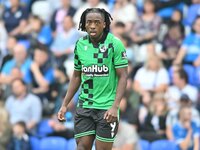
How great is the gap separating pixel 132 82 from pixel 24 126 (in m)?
2.27

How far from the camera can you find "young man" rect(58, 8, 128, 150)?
835 cm

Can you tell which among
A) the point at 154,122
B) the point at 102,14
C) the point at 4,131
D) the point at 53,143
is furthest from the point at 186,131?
the point at 102,14

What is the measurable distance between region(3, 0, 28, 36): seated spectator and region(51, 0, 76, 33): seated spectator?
0.76 meters

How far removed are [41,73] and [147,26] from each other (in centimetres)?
241

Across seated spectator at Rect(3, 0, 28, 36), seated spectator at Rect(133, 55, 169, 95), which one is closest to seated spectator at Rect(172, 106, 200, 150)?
seated spectator at Rect(133, 55, 169, 95)

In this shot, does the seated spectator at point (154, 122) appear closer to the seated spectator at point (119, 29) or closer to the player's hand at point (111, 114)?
the seated spectator at point (119, 29)

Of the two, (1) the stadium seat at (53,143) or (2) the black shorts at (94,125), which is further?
(1) the stadium seat at (53,143)

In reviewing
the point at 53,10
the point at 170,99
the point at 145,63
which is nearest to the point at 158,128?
the point at 170,99

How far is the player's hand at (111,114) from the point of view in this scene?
8.14 m

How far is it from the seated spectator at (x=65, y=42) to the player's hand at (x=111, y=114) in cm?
722

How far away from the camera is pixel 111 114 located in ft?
26.7

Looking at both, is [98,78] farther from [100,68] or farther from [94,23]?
[94,23]

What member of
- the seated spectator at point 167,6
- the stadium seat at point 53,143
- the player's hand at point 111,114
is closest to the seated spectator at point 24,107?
the stadium seat at point 53,143

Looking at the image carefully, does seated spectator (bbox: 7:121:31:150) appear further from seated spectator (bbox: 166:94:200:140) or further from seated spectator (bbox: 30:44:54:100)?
seated spectator (bbox: 166:94:200:140)
